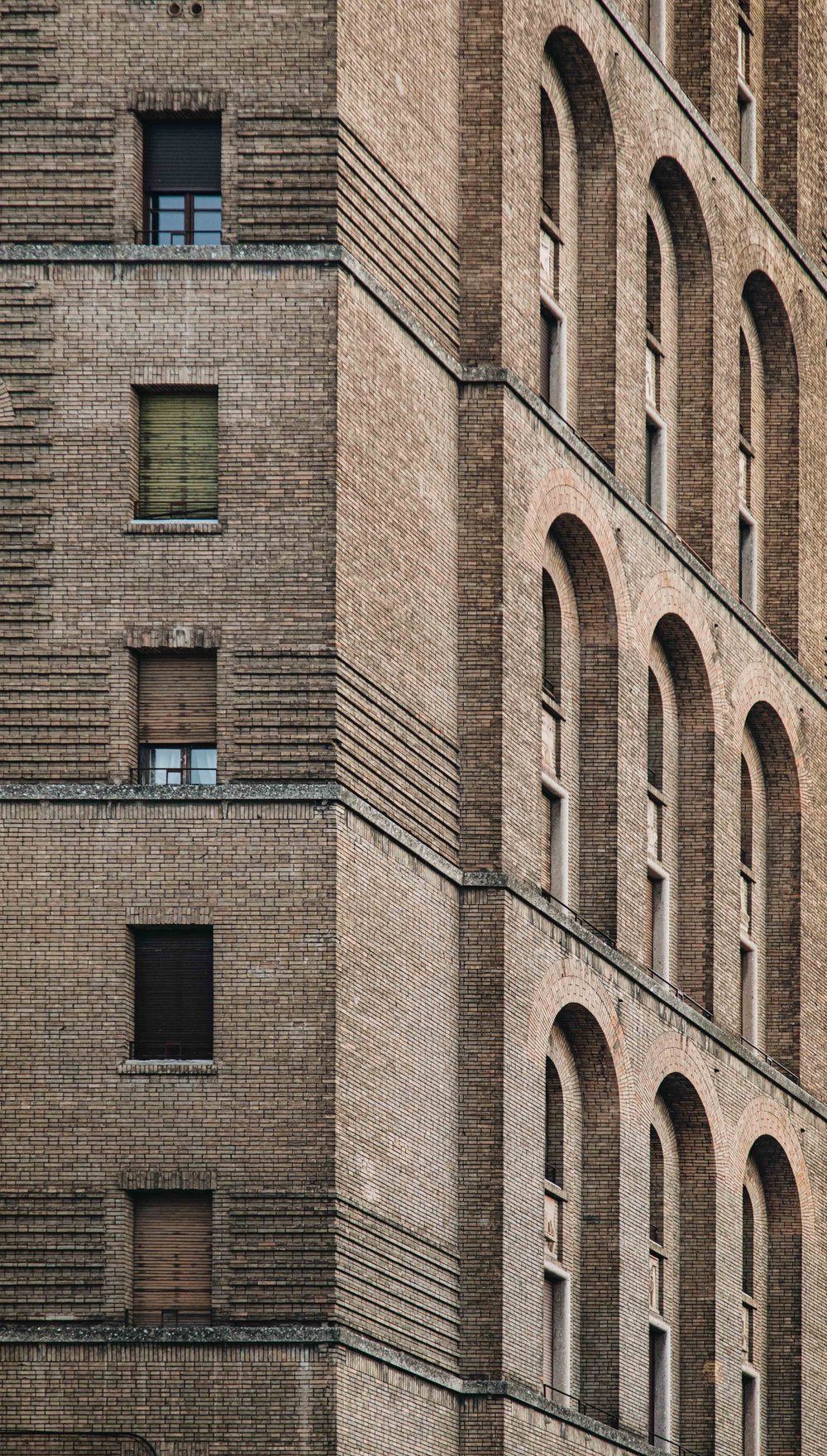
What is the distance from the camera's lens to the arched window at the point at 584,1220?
5612 centimetres

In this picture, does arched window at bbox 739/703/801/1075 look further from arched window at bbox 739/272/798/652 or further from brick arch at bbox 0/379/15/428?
brick arch at bbox 0/379/15/428

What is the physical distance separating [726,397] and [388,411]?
1499 centimetres

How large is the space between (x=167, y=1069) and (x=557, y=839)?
10.9 meters

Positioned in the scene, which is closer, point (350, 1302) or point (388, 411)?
point (350, 1302)

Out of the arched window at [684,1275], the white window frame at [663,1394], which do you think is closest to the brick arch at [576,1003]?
the arched window at [684,1275]

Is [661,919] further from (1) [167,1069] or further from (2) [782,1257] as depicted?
(1) [167,1069]

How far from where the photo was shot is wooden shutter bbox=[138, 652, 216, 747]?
49750 mm

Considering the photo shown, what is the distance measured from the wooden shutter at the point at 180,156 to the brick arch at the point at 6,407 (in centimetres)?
341

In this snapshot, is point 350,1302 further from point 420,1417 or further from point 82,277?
point 82,277

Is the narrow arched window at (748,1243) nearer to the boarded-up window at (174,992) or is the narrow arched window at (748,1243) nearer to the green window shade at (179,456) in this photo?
the boarded-up window at (174,992)

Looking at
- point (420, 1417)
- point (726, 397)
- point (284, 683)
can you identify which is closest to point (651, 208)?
point (726, 397)

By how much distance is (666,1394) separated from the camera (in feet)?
197

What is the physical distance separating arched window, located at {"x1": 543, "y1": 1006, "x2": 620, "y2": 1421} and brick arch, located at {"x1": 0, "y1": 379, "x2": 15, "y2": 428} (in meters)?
12.5

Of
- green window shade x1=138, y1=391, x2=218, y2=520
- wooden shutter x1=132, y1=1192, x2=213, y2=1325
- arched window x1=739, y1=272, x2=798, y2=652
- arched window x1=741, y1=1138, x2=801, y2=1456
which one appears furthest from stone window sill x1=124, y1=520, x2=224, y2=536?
arched window x1=741, y1=1138, x2=801, y2=1456
